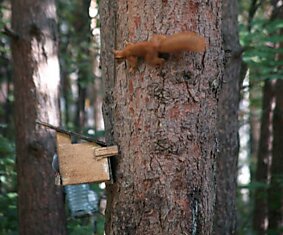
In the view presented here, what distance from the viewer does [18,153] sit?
18.1 ft

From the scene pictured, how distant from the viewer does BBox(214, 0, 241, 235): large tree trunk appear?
5223mm

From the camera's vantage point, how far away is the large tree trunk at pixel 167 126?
7.93 ft

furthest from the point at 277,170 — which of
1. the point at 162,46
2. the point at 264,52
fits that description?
the point at 162,46

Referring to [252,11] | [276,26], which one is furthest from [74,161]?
[252,11]

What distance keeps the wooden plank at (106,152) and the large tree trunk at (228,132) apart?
281cm

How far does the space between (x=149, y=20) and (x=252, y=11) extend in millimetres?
5061

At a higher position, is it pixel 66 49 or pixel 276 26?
pixel 66 49

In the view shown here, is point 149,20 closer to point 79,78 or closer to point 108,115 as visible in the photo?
point 108,115

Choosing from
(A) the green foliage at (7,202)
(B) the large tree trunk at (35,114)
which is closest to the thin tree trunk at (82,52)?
(A) the green foliage at (7,202)

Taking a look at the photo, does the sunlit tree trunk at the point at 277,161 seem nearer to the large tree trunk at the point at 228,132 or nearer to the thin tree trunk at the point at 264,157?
the thin tree trunk at the point at 264,157

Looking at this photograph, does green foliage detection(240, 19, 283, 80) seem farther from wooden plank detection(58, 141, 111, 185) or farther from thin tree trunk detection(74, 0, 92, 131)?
wooden plank detection(58, 141, 111, 185)

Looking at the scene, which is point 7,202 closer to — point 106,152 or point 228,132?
point 228,132

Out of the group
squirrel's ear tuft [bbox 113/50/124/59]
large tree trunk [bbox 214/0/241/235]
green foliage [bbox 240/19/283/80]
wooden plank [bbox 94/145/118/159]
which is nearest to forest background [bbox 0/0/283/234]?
green foliage [bbox 240/19/283/80]

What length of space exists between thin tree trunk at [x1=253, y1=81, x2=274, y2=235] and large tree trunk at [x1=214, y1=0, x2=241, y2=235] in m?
2.40
